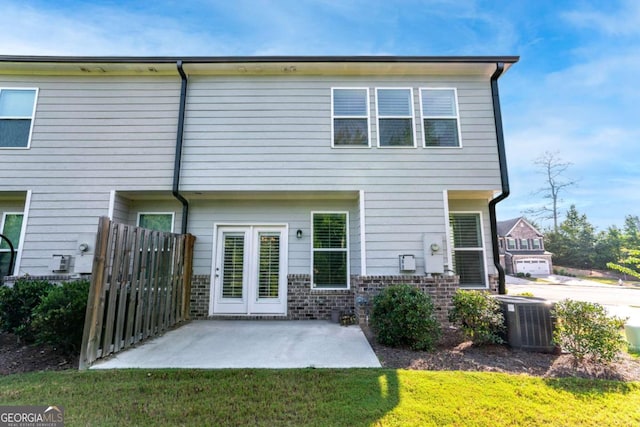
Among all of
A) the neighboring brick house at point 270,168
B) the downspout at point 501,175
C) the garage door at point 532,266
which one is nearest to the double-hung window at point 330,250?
the neighboring brick house at point 270,168

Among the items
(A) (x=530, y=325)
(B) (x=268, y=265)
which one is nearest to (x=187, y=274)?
(B) (x=268, y=265)

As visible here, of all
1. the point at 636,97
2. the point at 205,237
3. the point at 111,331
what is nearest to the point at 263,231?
the point at 205,237

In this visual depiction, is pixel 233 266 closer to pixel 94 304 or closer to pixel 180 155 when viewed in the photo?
pixel 180 155

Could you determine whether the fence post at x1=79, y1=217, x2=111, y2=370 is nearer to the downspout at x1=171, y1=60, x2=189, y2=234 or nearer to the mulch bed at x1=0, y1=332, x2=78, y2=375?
the mulch bed at x1=0, y1=332, x2=78, y2=375

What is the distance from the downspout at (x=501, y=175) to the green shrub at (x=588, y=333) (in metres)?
1.98

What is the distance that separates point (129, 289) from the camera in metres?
4.40

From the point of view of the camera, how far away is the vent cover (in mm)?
4500

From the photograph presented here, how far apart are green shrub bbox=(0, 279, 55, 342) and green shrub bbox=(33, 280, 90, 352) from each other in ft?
3.15

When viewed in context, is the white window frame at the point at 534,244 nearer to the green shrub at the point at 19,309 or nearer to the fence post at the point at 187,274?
the fence post at the point at 187,274

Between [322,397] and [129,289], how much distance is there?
3.51m

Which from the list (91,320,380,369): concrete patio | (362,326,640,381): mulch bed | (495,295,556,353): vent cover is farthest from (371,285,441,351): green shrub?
(495,295,556,353): vent cover

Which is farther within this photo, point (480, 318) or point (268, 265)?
point (268, 265)

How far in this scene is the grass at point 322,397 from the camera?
2590 mm

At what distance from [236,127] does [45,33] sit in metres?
5.80
